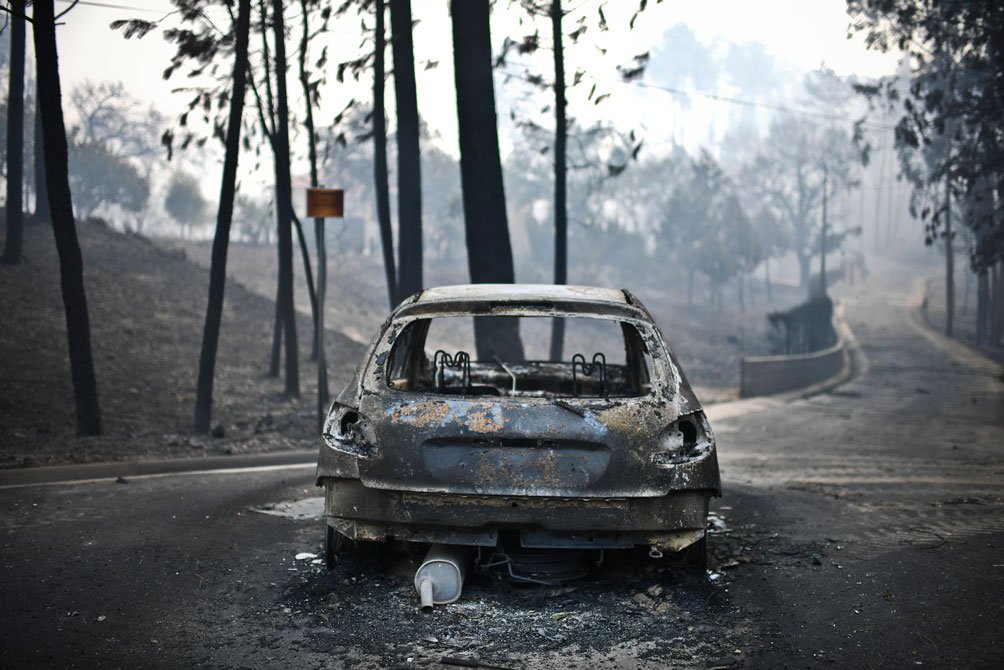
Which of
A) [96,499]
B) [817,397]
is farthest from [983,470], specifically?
[817,397]

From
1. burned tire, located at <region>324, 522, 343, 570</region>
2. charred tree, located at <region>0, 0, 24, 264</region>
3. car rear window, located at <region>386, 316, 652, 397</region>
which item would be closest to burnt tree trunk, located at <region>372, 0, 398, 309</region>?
charred tree, located at <region>0, 0, 24, 264</region>

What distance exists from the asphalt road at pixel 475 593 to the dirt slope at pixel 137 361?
3.91m

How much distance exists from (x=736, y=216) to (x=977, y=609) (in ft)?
222

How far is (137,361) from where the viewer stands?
1867 centimetres

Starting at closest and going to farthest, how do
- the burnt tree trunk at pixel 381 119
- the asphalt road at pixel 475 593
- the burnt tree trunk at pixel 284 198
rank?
the asphalt road at pixel 475 593 < the burnt tree trunk at pixel 284 198 < the burnt tree trunk at pixel 381 119

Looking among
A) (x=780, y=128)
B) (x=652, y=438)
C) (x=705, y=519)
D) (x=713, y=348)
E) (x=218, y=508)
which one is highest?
(x=780, y=128)

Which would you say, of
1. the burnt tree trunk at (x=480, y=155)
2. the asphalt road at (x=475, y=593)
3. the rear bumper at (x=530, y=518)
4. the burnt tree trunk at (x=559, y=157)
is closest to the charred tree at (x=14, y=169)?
the burnt tree trunk at (x=559, y=157)

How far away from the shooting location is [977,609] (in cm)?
492

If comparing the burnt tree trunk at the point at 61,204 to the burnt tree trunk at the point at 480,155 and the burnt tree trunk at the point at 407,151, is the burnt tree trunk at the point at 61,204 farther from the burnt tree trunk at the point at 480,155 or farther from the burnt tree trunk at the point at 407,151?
the burnt tree trunk at the point at 407,151

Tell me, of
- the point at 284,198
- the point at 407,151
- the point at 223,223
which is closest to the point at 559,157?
the point at 407,151

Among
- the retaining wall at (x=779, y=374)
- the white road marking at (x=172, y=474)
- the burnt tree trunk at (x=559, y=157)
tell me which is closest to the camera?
the white road marking at (x=172, y=474)

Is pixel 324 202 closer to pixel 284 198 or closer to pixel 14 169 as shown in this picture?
pixel 284 198

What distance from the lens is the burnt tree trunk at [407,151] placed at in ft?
53.2

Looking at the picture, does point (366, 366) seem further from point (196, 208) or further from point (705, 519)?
point (196, 208)
